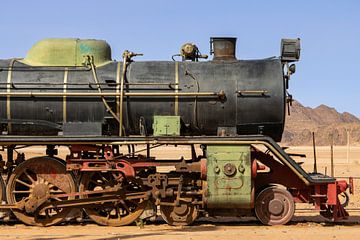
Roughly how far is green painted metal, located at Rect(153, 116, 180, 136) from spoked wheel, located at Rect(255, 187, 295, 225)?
222cm

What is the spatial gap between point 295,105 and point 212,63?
160 meters

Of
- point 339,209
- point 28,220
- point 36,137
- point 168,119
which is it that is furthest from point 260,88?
point 28,220

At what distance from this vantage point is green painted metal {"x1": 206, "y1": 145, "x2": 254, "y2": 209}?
39.3 ft

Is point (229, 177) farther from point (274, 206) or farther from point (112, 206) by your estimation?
point (112, 206)

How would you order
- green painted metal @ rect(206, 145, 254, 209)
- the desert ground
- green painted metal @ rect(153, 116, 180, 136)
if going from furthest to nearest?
green painted metal @ rect(153, 116, 180, 136) → green painted metal @ rect(206, 145, 254, 209) → the desert ground

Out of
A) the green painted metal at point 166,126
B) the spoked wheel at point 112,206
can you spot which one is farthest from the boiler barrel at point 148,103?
the spoked wheel at point 112,206

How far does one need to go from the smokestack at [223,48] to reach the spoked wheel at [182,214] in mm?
3318

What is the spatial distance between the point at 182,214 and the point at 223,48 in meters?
3.75

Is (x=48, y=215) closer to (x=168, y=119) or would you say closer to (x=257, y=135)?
(x=168, y=119)

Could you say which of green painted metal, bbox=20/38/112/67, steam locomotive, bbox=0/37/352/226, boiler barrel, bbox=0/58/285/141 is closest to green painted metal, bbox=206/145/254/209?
steam locomotive, bbox=0/37/352/226

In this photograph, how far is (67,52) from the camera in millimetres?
13055

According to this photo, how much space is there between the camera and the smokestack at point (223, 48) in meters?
13.1

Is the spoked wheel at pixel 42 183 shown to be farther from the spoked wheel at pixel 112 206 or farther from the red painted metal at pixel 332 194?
the red painted metal at pixel 332 194

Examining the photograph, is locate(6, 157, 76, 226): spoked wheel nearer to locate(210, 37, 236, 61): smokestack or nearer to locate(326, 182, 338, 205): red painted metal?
locate(210, 37, 236, 61): smokestack
